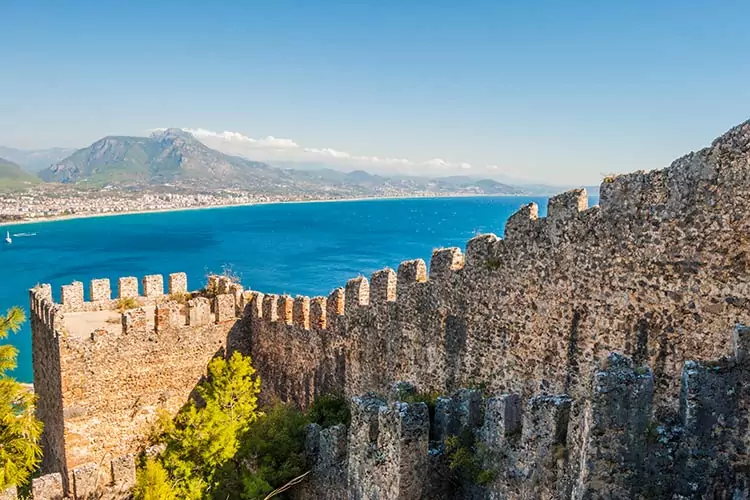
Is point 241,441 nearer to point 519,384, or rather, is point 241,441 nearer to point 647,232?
point 519,384

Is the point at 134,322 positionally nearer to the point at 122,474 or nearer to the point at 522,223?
the point at 122,474

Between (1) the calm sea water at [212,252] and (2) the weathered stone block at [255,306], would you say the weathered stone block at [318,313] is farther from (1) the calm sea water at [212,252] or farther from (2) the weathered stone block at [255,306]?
(1) the calm sea water at [212,252]

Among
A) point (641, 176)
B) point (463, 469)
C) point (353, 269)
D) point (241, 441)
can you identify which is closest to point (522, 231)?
point (641, 176)

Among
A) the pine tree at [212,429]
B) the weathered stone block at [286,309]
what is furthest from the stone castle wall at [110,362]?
the weathered stone block at [286,309]

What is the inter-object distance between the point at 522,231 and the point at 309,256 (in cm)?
8552

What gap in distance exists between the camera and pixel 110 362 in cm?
1711

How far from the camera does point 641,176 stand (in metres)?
8.65

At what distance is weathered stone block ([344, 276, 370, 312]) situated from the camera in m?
15.4

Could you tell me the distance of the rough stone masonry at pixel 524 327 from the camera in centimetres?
764

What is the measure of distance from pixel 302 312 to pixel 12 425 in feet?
25.3

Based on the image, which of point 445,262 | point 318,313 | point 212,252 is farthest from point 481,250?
point 212,252

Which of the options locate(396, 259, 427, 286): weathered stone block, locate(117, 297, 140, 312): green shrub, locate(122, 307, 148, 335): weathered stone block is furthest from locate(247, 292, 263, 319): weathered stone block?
locate(396, 259, 427, 286): weathered stone block

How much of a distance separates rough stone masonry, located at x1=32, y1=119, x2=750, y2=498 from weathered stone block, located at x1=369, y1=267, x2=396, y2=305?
7 cm

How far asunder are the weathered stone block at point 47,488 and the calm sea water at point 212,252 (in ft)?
119
